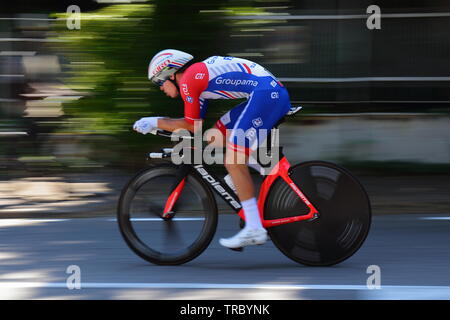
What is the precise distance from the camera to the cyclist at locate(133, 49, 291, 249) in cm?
544

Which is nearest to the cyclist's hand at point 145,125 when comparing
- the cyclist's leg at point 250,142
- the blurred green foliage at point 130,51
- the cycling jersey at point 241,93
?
the cycling jersey at point 241,93

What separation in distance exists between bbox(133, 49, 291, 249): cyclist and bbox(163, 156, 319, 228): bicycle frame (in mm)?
105

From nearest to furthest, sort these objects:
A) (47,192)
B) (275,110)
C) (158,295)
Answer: (158,295) → (275,110) → (47,192)

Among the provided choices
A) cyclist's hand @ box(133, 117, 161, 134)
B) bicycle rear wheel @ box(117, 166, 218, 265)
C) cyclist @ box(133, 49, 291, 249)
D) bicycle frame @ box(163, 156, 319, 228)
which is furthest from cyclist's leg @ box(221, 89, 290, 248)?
cyclist's hand @ box(133, 117, 161, 134)

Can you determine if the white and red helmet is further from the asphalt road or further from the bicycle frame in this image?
the asphalt road

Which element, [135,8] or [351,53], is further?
[351,53]

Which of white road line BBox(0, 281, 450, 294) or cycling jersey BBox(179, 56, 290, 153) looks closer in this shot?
white road line BBox(0, 281, 450, 294)

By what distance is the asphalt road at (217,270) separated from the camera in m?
5.02

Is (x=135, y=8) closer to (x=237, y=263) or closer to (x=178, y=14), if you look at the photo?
(x=178, y=14)

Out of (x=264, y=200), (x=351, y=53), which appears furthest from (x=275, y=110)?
(x=351, y=53)

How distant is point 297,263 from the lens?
572 centimetres

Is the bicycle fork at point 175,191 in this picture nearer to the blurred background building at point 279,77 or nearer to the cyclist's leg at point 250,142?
the cyclist's leg at point 250,142

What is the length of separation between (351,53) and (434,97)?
51.1 inches

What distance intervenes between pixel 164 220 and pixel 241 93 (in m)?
1.12
